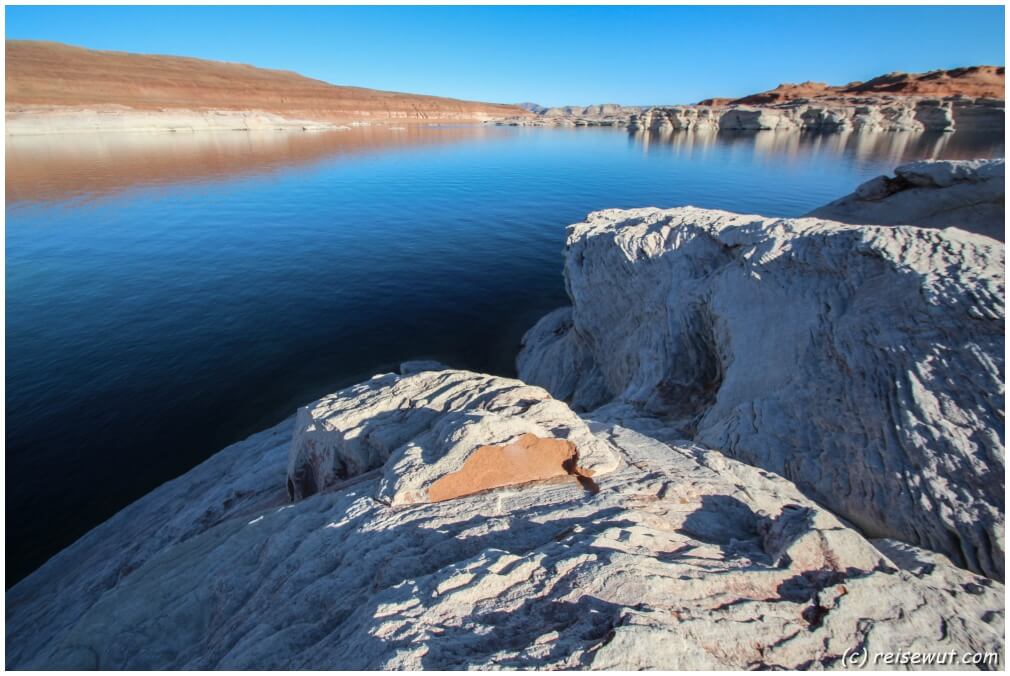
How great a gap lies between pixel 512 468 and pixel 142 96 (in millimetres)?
170379

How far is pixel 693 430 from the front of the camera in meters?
10.9

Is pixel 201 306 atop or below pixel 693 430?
below

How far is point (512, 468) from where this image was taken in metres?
7.83

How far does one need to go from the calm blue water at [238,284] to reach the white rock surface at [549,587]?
33.6 feet

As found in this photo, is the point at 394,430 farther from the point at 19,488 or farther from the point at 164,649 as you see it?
the point at 19,488

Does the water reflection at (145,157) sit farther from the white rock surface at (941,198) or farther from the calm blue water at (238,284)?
the white rock surface at (941,198)

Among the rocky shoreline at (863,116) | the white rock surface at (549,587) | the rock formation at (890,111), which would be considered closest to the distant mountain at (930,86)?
the rock formation at (890,111)

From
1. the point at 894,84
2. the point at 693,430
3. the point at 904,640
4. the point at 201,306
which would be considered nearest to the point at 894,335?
the point at 693,430

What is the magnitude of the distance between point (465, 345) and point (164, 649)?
20.2 m

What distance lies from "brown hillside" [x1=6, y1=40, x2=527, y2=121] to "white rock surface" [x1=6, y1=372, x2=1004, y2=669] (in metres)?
143

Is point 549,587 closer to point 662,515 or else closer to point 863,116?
point 662,515

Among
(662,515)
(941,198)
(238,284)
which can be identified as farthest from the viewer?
(238,284)

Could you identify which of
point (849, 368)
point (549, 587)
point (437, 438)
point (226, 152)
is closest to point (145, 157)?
point (226, 152)

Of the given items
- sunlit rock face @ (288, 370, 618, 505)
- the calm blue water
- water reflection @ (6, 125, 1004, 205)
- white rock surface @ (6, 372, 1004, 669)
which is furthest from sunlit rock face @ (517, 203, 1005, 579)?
water reflection @ (6, 125, 1004, 205)
